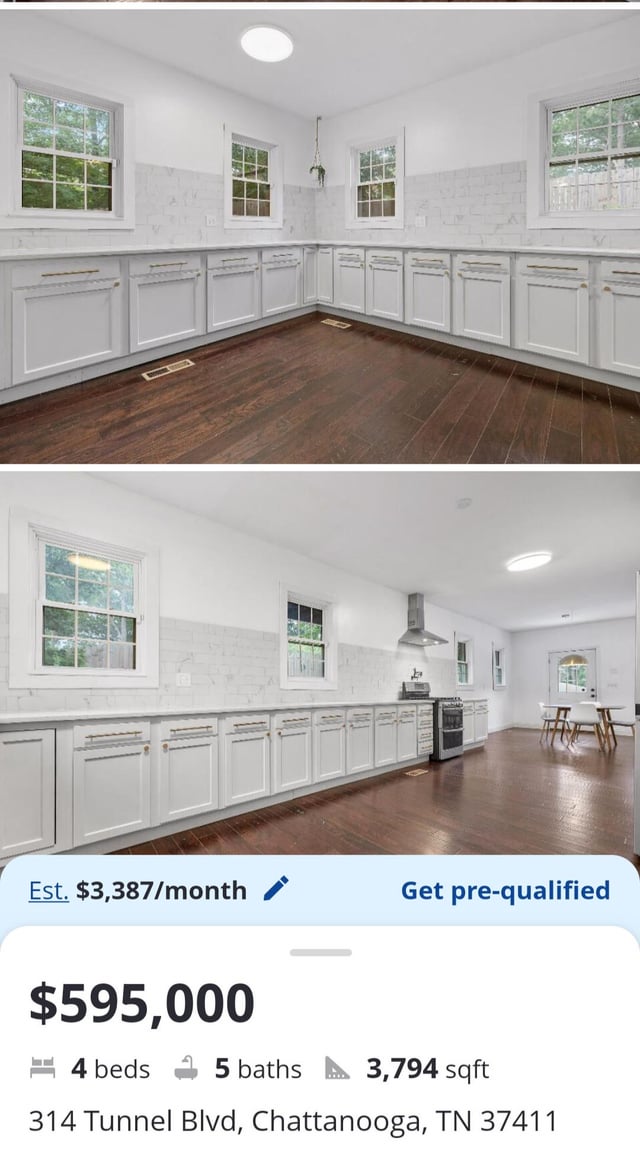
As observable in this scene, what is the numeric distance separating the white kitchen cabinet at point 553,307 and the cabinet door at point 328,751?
125 inches

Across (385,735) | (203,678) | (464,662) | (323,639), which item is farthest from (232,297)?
(464,662)

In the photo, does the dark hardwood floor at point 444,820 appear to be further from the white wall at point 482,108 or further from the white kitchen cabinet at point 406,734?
the white wall at point 482,108

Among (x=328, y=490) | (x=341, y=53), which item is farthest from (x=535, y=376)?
(x=341, y=53)

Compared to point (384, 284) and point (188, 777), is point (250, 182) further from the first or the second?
point (188, 777)

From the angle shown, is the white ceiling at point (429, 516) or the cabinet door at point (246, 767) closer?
the white ceiling at point (429, 516)

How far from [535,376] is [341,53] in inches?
102

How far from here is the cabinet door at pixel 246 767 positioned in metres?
3.98

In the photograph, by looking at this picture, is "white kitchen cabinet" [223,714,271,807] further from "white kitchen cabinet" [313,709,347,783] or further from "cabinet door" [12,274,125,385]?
"cabinet door" [12,274,125,385]

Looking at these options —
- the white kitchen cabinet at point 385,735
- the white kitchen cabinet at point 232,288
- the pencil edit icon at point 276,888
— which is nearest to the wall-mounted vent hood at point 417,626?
the white kitchen cabinet at point 385,735

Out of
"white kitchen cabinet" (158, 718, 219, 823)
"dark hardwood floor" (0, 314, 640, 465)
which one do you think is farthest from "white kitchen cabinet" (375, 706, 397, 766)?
"dark hardwood floor" (0, 314, 640, 465)

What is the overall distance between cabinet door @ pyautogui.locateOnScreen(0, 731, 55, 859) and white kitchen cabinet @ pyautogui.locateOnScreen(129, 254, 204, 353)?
8.51 feet

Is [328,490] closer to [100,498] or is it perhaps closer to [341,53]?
[100,498]

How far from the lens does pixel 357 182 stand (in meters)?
5.59

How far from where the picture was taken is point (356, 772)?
548 centimetres
